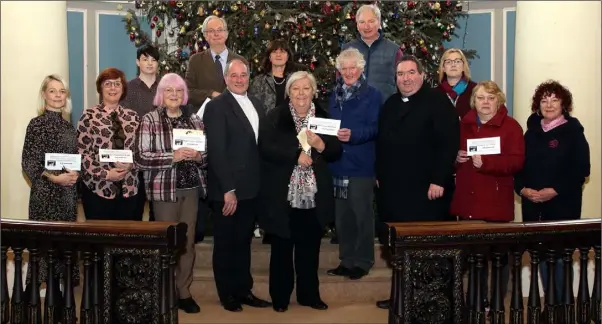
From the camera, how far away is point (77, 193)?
5641 mm

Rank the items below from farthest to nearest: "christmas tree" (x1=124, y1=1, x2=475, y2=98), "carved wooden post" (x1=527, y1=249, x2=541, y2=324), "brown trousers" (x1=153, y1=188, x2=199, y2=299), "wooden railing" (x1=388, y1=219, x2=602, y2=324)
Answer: "christmas tree" (x1=124, y1=1, x2=475, y2=98), "brown trousers" (x1=153, y1=188, x2=199, y2=299), "carved wooden post" (x1=527, y1=249, x2=541, y2=324), "wooden railing" (x1=388, y1=219, x2=602, y2=324)

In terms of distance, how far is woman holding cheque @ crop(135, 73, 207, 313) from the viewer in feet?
17.4

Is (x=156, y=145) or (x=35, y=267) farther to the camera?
(x=156, y=145)

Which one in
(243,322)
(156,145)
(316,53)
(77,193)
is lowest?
(243,322)

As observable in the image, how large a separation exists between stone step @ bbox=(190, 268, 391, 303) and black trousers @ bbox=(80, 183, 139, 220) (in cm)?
98

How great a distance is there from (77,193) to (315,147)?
176 centimetres

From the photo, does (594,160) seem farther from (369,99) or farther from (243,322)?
(243,322)

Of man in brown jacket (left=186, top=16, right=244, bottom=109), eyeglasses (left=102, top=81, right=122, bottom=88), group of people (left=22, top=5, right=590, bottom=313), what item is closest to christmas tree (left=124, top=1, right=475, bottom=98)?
man in brown jacket (left=186, top=16, right=244, bottom=109)

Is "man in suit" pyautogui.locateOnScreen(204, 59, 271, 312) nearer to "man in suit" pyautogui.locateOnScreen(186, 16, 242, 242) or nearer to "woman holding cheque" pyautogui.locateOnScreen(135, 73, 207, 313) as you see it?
"woman holding cheque" pyautogui.locateOnScreen(135, 73, 207, 313)

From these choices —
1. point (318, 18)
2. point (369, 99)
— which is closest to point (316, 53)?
point (318, 18)

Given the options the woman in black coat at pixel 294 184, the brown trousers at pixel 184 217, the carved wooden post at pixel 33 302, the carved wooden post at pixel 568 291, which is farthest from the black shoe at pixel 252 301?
the carved wooden post at pixel 568 291

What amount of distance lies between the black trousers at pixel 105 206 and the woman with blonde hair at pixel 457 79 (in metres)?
2.43

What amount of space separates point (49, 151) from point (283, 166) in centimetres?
162

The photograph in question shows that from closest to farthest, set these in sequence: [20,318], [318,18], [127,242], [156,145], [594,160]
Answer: [127,242], [20,318], [156,145], [594,160], [318,18]
